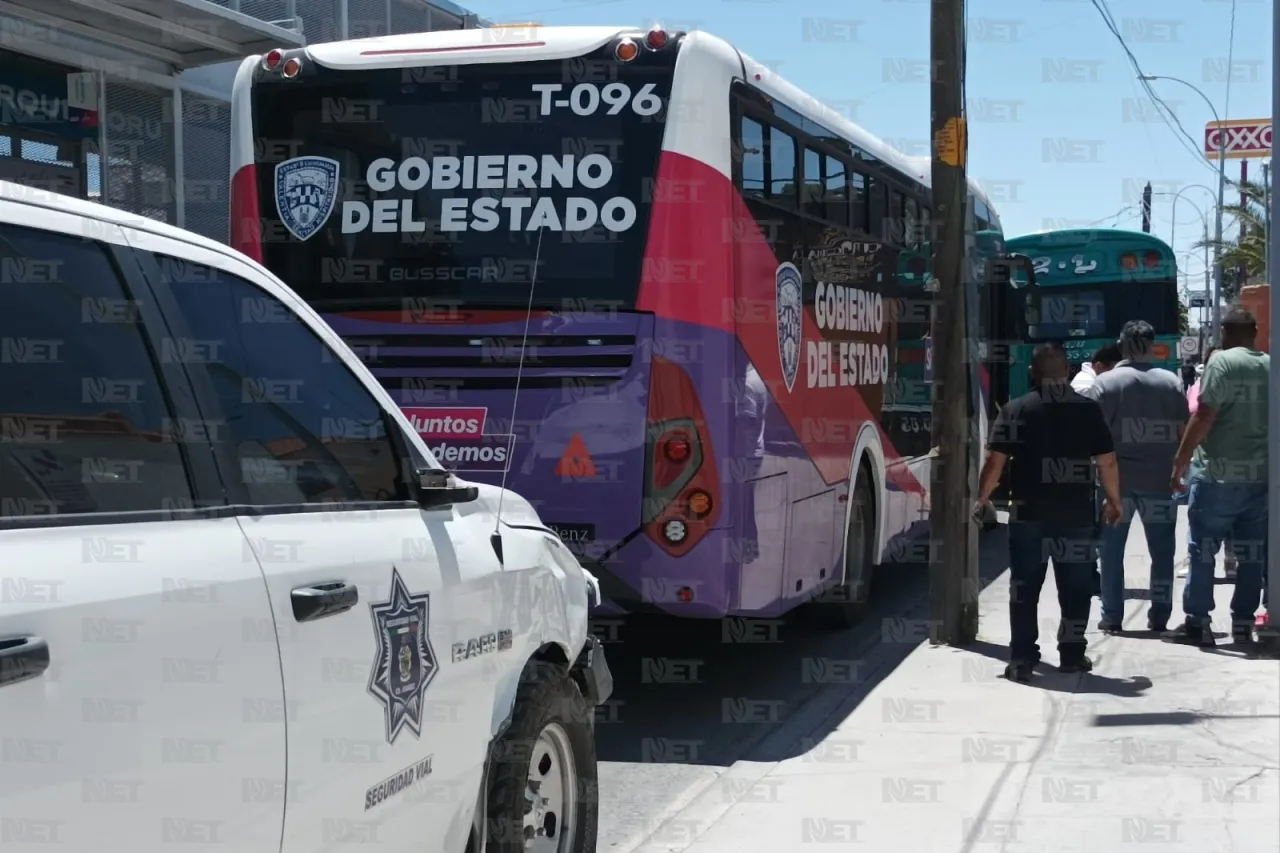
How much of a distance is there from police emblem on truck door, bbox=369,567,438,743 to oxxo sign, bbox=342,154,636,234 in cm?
372

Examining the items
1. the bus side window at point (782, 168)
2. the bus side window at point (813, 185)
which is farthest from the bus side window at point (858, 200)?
the bus side window at point (782, 168)

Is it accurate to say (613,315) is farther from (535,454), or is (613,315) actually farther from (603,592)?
(603,592)

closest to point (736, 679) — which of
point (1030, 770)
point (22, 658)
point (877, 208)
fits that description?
point (1030, 770)

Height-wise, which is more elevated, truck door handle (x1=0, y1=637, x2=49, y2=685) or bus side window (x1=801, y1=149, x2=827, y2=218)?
bus side window (x1=801, y1=149, x2=827, y2=218)

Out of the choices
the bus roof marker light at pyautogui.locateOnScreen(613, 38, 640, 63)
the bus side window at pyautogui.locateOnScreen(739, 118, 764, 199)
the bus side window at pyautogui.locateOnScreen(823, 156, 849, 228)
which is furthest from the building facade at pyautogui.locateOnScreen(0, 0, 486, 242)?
the bus side window at pyautogui.locateOnScreen(739, 118, 764, 199)

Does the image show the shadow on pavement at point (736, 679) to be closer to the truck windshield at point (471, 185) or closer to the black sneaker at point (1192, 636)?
the black sneaker at point (1192, 636)

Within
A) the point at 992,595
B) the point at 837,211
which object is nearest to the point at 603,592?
the point at 837,211

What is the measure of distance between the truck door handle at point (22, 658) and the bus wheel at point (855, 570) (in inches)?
282

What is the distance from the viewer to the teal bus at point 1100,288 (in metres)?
18.3

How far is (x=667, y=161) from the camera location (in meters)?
6.73

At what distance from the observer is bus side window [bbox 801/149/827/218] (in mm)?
8125

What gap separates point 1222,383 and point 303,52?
5.83 m

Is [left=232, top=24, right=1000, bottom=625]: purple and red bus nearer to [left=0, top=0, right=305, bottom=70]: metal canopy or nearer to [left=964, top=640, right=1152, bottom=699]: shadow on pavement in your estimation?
[left=964, top=640, right=1152, bottom=699]: shadow on pavement

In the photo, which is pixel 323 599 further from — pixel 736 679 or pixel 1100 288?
pixel 1100 288
